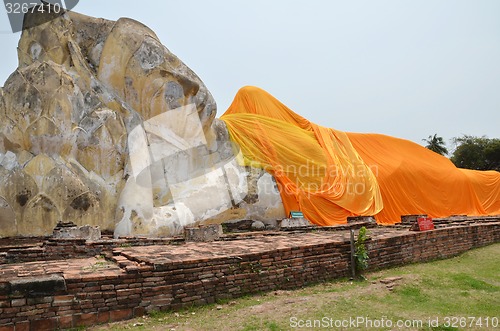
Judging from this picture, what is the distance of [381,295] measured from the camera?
5.04m

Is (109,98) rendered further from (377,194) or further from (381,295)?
(377,194)

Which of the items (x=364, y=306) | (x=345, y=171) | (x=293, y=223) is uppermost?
(x=345, y=171)

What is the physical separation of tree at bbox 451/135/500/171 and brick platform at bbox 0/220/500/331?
30.9 metres

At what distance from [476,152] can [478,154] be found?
22cm

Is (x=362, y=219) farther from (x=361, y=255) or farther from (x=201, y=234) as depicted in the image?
(x=361, y=255)

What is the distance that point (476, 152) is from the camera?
34.4 meters

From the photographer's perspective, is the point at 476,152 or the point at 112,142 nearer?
the point at 112,142

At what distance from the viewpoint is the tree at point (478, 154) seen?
33.2m

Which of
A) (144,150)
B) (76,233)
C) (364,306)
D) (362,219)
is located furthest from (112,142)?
(364,306)

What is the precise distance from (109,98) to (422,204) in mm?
10584

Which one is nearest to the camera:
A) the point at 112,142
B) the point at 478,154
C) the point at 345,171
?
the point at 112,142

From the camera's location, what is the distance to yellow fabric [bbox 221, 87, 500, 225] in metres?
12.7

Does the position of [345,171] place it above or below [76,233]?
above

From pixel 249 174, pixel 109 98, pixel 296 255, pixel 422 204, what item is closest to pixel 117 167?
pixel 109 98
